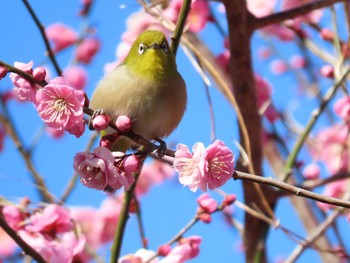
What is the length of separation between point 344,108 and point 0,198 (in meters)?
1.22

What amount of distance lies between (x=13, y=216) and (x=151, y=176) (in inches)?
83.3

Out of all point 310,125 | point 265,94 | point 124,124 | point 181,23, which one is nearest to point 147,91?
point 181,23

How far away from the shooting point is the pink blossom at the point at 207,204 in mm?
1641

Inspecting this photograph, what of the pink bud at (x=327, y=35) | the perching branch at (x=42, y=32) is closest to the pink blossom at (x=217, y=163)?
the perching branch at (x=42, y=32)

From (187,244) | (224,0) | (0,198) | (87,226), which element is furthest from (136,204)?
(87,226)

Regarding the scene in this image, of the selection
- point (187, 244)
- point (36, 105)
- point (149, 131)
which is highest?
point (149, 131)

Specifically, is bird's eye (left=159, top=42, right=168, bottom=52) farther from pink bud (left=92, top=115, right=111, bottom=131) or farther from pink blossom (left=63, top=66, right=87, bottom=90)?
pink blossom (left=63, top=66, right=87, bottom=90)

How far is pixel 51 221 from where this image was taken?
1.67 metres

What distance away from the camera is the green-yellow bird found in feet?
5.07

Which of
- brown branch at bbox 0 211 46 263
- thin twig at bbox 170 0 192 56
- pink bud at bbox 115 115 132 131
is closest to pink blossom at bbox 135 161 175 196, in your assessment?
thin twig at bbox 170 0 192 56

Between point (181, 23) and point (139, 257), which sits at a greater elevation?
point (181, 23)

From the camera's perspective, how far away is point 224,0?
183cm

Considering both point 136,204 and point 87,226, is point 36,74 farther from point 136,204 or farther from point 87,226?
point 87,226

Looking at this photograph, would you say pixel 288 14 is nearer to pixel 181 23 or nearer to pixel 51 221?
pixel 181 23
